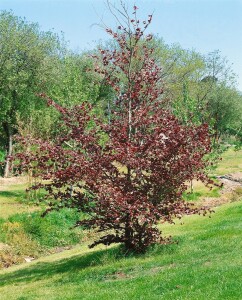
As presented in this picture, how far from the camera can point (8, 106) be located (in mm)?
43094

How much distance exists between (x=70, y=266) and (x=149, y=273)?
4.63 meters

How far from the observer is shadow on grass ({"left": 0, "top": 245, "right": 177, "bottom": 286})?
1573cm

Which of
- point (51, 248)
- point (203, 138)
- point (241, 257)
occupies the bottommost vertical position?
point (51, 248)

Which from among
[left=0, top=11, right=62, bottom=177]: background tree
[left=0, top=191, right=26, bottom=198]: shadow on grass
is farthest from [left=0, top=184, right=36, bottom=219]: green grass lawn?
[left=0, top=11, right=62, bottom=177]: background tree

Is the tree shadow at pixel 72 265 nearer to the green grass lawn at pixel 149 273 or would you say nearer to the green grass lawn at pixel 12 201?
the green grass lawn at pixel 149 273

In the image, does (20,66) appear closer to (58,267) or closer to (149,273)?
(58,267)

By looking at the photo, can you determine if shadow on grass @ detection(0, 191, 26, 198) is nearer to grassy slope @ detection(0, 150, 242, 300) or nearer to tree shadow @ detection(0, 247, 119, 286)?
grassy slope @ detection(0, 150, 242, 300)

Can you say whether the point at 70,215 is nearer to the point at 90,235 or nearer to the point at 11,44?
the point at 90,235

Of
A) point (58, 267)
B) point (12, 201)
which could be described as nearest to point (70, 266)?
point (58, 267)

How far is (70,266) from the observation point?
54.3 ft

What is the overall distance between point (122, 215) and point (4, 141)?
133 ft

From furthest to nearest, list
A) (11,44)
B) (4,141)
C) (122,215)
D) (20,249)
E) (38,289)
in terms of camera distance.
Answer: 1. (4,141)
2. (11,44)
3. (20,249)
4. (122,215)
5. (38,289)

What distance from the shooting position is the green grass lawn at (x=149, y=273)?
34.6 feet

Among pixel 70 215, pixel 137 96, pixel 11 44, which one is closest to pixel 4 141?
pixel 11 44
